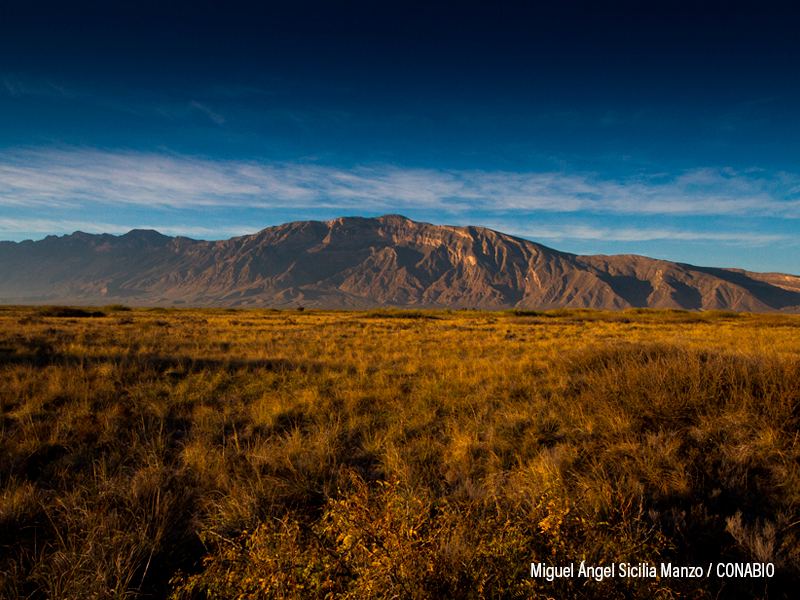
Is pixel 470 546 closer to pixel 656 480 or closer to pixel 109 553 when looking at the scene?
pixel 656 480

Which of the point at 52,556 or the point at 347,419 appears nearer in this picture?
the point at 52,556

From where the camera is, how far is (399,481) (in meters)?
2.73

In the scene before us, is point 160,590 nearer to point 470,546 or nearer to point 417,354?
point 470,546

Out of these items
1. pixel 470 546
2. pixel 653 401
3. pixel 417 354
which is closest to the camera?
pixel 470 546

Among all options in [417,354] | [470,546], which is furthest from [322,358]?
[470,546]

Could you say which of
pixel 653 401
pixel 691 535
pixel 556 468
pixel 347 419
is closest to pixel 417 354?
pixel 347 419

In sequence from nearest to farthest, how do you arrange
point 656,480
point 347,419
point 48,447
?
point 656,480 < point 48,447 < point 347,419

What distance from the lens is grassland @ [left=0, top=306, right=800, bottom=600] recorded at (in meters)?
2.16

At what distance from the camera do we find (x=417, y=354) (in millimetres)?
11945

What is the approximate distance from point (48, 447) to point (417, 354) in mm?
9029

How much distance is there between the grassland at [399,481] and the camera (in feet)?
7.08

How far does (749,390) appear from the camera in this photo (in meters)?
5.00

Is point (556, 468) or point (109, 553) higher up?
point (556, 468)

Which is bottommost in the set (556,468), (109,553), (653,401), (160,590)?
(160,590)
